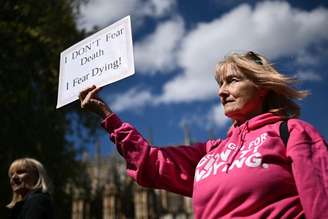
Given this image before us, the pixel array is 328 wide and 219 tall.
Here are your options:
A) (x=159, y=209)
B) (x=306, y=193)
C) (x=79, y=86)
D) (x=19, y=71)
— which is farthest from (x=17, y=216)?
(x=159, y=209)

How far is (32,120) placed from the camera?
945 centimetres

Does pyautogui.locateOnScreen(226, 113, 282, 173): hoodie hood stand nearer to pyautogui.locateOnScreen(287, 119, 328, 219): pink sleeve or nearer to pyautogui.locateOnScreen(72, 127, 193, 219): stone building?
pyautogui.locateOnScreen(287, 119, 328, 219): pink sleeve

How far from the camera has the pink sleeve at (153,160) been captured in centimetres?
173

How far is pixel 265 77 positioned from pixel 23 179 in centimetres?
187

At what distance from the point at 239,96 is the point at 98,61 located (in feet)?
2.37

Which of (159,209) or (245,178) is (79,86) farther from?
(159,209)

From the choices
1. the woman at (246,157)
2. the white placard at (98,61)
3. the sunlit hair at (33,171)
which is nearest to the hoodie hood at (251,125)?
the woman at (246,157)

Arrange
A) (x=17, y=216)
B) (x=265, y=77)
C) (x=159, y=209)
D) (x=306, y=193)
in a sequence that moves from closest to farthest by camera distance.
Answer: (x=306, y=193), (x=265, y=77), (x=17, y=216), (x=159, y=209)

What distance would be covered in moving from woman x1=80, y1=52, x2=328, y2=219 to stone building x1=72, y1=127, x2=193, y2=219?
26.5 m

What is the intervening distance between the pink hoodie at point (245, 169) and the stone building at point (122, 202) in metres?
26.5

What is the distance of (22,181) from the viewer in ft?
9.51

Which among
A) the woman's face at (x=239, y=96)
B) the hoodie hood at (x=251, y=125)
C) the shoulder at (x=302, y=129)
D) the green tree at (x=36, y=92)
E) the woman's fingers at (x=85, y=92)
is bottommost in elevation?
the shoulder at (x=302, y=129)

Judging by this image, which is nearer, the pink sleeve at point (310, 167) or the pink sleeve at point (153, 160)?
the pink sleeve at point (310, 167)

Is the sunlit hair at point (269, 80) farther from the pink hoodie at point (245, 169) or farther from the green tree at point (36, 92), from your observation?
the green tree at point (36, 92)
